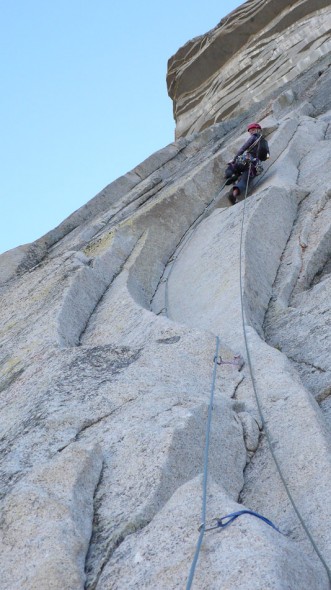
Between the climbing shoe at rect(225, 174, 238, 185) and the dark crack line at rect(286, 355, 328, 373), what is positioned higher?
the climbing shoe at rect(225, 174, 238, 185)

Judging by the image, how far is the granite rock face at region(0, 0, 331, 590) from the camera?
3967 mm

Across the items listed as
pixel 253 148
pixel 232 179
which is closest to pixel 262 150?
pixel 253 148

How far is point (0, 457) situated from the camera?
5.43 m

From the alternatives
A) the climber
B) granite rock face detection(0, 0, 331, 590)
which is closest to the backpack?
the climber

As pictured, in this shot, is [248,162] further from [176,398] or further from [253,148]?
[176,398]

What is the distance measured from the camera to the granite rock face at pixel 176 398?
13.0 ft

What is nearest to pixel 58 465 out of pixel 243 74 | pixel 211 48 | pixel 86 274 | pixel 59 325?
pixel 59 325

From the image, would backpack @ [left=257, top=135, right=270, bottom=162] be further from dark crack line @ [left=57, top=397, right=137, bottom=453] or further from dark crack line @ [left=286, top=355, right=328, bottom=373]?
dark crack line @ [left=57, top=397, right=137, bottom=453]

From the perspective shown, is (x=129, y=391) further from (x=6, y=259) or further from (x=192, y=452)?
(x=6, y=259)

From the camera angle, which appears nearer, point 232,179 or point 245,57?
point 232,179

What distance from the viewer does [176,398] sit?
5609 millimetres

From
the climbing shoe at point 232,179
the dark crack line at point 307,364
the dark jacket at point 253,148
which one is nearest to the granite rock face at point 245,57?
the dark jacket at point 253,148

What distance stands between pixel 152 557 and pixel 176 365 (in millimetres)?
2697

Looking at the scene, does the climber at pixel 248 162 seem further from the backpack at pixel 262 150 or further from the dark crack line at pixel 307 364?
the dark crack line at pixel 307 364
